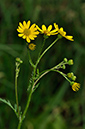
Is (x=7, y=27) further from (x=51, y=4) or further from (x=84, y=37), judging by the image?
(x=84, y=37)

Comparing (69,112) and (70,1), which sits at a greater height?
(70,1)

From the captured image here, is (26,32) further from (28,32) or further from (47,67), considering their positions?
(47,67)

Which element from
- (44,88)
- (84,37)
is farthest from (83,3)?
(44,88)

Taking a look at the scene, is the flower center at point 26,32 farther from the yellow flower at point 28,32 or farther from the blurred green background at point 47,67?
the blurred green background at point 47,67

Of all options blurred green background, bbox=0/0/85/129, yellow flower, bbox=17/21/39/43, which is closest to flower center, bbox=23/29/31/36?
yellow flower, bbox=17/21/39/43

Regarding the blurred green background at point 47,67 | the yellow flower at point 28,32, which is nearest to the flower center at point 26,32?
the yellow flower at point 28,32

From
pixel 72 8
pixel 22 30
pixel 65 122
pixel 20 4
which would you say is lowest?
pixel 65 122

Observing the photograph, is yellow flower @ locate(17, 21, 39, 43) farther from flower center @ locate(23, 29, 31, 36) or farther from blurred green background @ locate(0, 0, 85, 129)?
blurred green background @ locate(0, 0, 85, 129)

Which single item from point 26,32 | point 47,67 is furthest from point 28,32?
point 47,67
